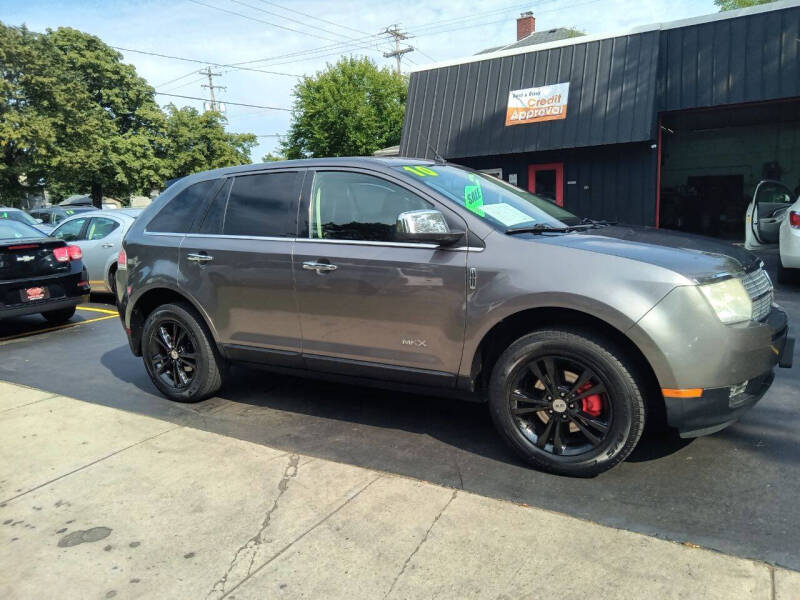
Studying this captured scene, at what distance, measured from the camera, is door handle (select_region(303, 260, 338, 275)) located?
12.0 feet

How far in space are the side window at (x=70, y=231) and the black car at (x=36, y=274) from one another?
6.07 ft

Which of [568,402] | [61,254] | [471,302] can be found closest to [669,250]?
[568,402]

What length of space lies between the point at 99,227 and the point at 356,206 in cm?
763

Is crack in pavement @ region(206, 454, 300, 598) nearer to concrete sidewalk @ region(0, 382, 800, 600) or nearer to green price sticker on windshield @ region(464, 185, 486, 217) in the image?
concrete sidewalk @ region(0, 382, 800, 600)

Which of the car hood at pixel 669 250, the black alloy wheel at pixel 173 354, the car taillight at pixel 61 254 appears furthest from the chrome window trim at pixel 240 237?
the car taillight at pixel 61 254

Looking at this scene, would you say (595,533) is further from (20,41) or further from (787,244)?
(20,41)

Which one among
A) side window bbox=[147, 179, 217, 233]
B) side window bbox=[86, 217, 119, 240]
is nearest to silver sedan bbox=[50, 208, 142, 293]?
side window bbox=[86, 217, 119, 240]

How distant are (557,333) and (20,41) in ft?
125

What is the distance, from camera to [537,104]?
45.7 feet

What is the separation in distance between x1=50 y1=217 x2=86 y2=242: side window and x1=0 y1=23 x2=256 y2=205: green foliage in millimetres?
24063

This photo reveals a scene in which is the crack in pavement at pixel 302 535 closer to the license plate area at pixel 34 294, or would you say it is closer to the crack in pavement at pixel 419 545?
the crack in pavement at pixel 419 545

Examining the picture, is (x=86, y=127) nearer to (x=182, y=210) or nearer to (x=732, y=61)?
(x=732, y=61)

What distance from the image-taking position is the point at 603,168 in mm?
13758

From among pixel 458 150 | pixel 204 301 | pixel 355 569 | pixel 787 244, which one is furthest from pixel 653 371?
pixel 458 150
